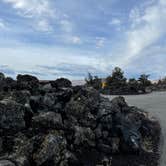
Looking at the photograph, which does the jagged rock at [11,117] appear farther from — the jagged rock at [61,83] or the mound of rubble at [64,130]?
the jagged rock at [61,83]

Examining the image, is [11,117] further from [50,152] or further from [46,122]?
[50,152]

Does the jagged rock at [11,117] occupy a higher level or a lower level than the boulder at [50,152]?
higher

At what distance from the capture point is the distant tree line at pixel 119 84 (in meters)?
30.5

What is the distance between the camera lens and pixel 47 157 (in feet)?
25.7

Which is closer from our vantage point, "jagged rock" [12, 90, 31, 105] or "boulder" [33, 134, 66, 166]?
"boulder" [33, 134, 66, 166]

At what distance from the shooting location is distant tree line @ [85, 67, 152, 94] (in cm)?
3048

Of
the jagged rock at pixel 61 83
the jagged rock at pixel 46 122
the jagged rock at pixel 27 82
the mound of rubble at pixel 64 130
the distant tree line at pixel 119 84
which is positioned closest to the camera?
the mound of rubble at pixel 64 130

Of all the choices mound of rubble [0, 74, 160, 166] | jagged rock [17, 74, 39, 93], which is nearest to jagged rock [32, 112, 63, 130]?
mound of rubble [0, 74, 160, 166]

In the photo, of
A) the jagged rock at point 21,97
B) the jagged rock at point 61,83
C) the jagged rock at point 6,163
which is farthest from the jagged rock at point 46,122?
the jagged rock at point 61,83

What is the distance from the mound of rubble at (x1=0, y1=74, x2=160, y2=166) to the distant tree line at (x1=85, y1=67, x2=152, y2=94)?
1770 cm

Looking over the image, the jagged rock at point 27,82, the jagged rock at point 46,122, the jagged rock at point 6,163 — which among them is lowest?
the jagged rock at point 6,163

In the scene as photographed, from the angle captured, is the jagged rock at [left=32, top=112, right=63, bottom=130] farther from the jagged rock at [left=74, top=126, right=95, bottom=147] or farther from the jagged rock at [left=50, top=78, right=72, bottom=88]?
the jagged rock at [left=50, top=78, right=72, bottom=88]

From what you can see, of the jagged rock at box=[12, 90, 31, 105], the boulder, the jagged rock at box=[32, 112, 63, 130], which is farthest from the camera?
the jagged rock at box=[12, 90, 31, 105]

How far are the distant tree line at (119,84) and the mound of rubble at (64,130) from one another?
1770cm
